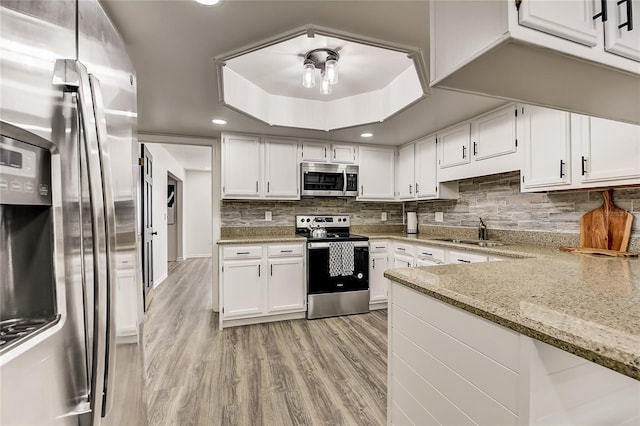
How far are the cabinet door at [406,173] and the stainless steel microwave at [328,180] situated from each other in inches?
26.0

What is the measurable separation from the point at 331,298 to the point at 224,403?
167 centimetres

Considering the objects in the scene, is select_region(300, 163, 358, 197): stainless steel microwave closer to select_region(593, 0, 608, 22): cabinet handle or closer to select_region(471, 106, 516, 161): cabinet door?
select_region(471, 106, 516, 161): cabinet door

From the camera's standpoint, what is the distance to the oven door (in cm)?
325

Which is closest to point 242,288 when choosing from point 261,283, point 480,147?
point 261,283

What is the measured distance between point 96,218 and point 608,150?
2.61m

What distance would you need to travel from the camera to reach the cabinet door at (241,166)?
3301mm

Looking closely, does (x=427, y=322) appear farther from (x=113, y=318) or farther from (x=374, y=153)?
(x=374, y=153)

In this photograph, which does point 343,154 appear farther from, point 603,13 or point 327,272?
point 603,13

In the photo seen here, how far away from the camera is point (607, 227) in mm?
2018

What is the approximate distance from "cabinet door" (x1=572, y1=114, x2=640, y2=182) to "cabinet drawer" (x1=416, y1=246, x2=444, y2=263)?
126 cm

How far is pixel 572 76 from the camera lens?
0.93m

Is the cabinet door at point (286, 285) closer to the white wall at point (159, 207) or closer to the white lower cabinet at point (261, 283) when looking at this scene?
the white lower cabinet at point (261, 283)

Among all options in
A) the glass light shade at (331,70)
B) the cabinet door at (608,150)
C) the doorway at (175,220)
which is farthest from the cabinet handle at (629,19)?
the doorway at (175,220)

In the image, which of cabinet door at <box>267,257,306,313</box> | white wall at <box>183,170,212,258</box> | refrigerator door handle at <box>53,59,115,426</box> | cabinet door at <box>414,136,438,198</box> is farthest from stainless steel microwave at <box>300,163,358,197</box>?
white wall at <box>183,170,212,258</box>
